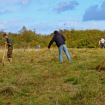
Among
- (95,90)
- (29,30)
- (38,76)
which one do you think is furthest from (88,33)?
(95,90)

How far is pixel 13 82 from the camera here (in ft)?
33.7

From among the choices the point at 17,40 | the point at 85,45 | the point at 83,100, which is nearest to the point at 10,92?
the point at 83,100

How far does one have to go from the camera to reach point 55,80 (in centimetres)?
1059

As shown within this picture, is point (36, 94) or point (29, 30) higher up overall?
point (29, 30)

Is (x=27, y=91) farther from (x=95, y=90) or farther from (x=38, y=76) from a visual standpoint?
(x=38, y=76)

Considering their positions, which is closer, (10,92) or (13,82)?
(10,92)

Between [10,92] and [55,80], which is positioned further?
[55,80]

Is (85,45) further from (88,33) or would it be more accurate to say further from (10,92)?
(10,92)

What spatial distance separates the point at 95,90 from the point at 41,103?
1.32 m

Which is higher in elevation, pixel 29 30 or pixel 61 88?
pixel 29 30

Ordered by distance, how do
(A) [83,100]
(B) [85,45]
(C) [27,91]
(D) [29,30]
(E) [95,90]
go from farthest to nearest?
(D) [29,30], (B) [85,45], (C) [27,91], (E) [95,90], (A) [83,100]

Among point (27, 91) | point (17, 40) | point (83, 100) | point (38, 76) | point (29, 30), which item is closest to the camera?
point (83, 100)

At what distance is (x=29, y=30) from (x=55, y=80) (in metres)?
46.4

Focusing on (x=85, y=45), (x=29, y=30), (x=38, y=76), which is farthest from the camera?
(x=29, y=30)
